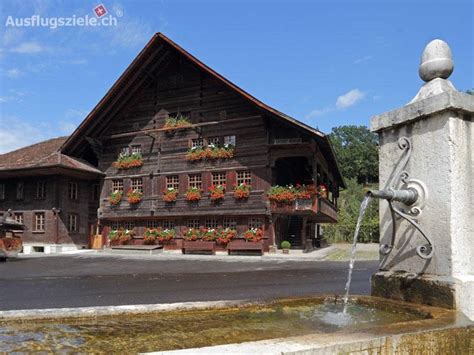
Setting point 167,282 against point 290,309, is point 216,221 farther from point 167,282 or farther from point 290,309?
point 290,309

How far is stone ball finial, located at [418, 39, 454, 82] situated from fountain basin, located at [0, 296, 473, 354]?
2127 millimetres

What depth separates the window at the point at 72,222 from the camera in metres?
30.5

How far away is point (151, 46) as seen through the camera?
2875 centimetres

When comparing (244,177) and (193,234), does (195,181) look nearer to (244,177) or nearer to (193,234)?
(193,234)

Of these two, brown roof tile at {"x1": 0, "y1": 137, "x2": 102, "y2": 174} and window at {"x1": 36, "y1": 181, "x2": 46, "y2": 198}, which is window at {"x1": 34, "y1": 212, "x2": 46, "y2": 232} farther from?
brown roof tile at {"x1": 0, "y1": 137, "x2": 102, "y2": 174}

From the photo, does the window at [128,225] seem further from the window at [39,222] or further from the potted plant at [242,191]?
the potted plant at [242,191]

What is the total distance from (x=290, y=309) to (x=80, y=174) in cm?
2871

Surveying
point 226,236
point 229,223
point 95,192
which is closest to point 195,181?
point 229,223

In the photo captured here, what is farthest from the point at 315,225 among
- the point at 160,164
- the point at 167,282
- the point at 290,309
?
the point at 290,309

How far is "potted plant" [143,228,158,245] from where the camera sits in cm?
2912

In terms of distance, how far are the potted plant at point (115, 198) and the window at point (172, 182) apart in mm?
3713

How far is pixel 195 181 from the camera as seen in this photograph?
28.9 m

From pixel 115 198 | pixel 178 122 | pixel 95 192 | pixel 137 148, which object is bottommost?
pixel 115 198

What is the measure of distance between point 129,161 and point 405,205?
28.3m
